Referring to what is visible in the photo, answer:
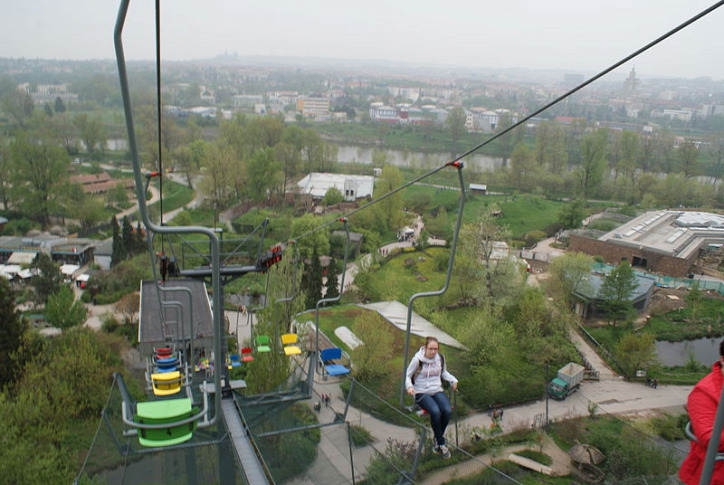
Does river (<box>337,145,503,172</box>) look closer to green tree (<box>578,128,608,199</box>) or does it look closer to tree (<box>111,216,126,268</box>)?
green tree (<box>578,128,608,199</box>)

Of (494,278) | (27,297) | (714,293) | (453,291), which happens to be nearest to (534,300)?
(494,278)

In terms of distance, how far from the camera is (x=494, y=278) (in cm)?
1684

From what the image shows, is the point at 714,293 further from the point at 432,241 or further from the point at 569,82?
the point at 569,82

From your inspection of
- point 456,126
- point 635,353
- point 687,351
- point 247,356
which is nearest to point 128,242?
point 247,356

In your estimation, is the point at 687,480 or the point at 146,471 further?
the point at 146,471

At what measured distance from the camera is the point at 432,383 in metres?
4.44

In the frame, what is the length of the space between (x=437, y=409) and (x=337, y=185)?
3159cm

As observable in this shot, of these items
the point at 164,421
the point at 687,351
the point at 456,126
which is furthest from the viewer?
the point at 456,126

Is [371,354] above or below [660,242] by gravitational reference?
below

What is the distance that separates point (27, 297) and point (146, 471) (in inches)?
617

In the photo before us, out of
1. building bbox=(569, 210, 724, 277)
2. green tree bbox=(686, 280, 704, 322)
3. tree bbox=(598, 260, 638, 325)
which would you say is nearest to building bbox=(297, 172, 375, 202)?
building bbox=(569, 210, 724, 277)

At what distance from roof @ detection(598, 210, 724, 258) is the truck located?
12477 mm

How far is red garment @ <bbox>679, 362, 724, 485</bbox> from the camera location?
2137mm

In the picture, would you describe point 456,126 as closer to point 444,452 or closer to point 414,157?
point 414,157
